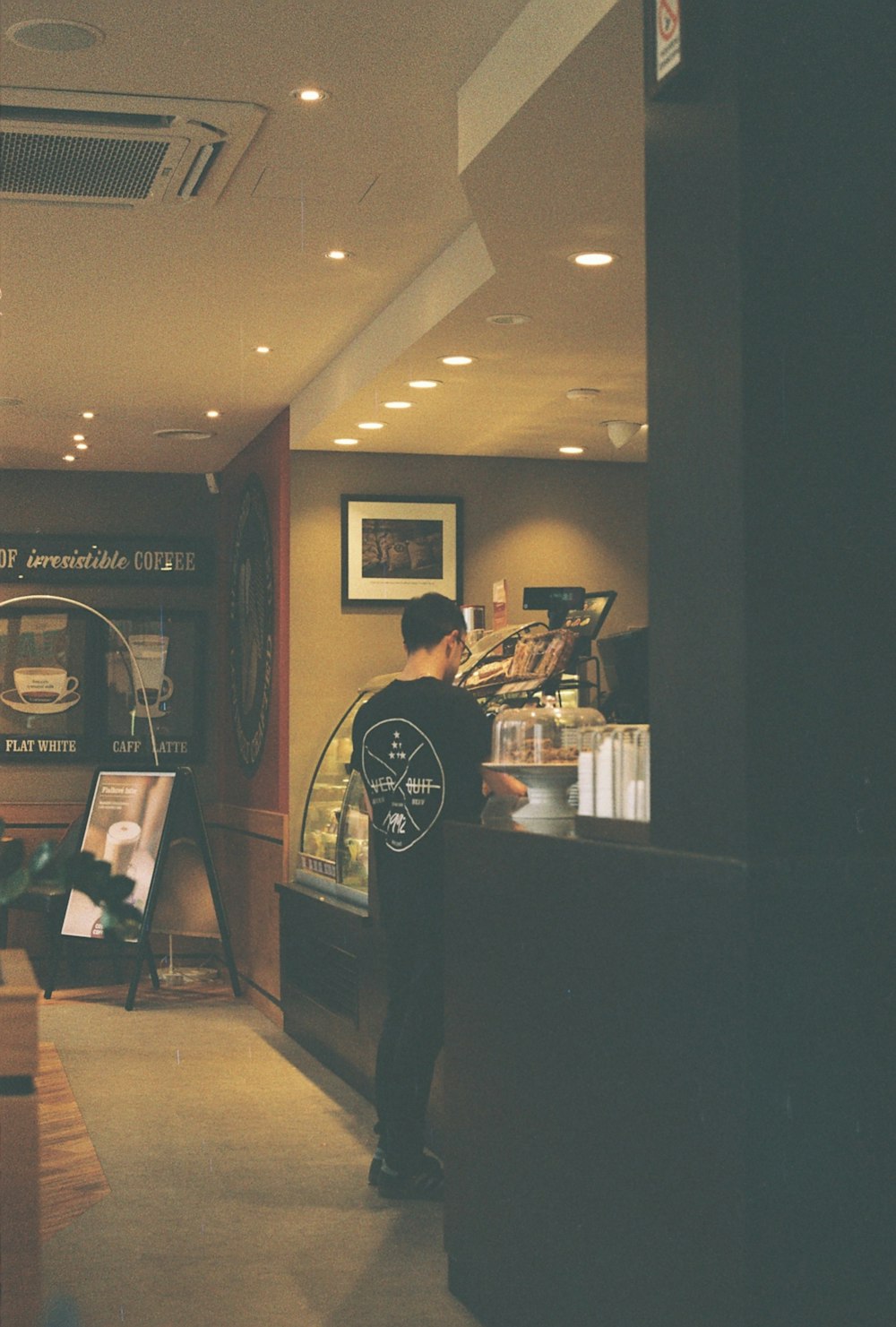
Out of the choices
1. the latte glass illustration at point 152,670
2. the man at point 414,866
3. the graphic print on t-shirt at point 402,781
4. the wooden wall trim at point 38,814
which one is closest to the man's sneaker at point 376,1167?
the man at point 414,866

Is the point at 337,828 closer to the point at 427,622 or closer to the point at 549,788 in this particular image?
the point at 427,622

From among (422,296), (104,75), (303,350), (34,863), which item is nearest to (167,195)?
(104,75)

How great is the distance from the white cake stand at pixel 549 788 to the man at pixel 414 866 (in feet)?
2.61

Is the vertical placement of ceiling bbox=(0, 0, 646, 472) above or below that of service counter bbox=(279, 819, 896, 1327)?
above

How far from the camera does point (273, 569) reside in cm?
764

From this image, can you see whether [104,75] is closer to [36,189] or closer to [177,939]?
[36,189]

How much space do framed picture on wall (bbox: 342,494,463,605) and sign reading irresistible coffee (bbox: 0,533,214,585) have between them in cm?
209

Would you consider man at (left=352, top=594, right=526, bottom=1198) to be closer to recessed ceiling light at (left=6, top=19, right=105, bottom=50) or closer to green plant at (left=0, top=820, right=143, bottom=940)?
recessed ceiling light at (left=6, top=19, right=105, bottom=50)

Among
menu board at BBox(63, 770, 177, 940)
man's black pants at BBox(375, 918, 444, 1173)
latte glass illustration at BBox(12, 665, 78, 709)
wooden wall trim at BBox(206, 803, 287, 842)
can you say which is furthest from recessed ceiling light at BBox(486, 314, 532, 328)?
latte glass illustration at BBox(12, 665, 78, 709)

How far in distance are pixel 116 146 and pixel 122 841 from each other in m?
4.72

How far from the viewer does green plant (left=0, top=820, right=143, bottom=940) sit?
190cm

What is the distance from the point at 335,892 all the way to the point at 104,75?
11.6 ft

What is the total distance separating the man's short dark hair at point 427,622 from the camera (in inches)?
171

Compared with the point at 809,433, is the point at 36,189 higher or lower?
higher
